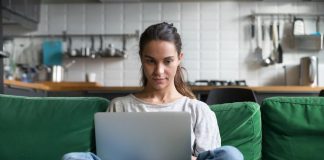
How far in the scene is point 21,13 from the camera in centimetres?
401

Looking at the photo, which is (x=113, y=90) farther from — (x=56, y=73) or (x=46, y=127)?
(x=46, y=127)

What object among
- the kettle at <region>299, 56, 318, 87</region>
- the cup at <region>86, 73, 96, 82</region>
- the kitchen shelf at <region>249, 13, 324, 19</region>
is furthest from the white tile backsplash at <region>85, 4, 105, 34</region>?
the kettle at <region>299, 56, 318, 87</region>

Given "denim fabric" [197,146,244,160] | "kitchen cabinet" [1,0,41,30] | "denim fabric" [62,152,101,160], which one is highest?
"kitchen cabinet" [1,0,41,30]

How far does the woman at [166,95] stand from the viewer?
4.80 ft

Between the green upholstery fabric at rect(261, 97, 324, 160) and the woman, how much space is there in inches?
9.2

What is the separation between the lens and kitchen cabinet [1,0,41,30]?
377 cm

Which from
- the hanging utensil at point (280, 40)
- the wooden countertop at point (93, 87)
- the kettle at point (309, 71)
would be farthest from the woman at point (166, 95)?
the hanging utensil at point (280, 40)

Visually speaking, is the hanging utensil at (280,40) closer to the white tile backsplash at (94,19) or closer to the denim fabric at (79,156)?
the white tile backsplash at (94,19)

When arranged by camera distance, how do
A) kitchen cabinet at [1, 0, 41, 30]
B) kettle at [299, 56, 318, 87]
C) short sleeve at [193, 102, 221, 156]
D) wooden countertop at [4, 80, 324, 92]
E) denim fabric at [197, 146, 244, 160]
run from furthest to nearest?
kettle at [299, 56, 318, 87], kitchen cabinet at [1, 0, 41, 30], wooden countertop at [4, 80, 324, 92], short sleeve at [193, 102, 221, 156], denim fabric at [197, 146, 244, 160]

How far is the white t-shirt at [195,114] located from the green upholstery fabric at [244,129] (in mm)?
73

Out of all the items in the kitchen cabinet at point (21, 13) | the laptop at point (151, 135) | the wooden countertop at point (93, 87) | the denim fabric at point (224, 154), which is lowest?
the denim fabric at point (224, 154)

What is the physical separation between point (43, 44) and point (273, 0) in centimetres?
246

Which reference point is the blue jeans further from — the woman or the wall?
the wall

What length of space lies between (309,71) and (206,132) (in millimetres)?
2895
